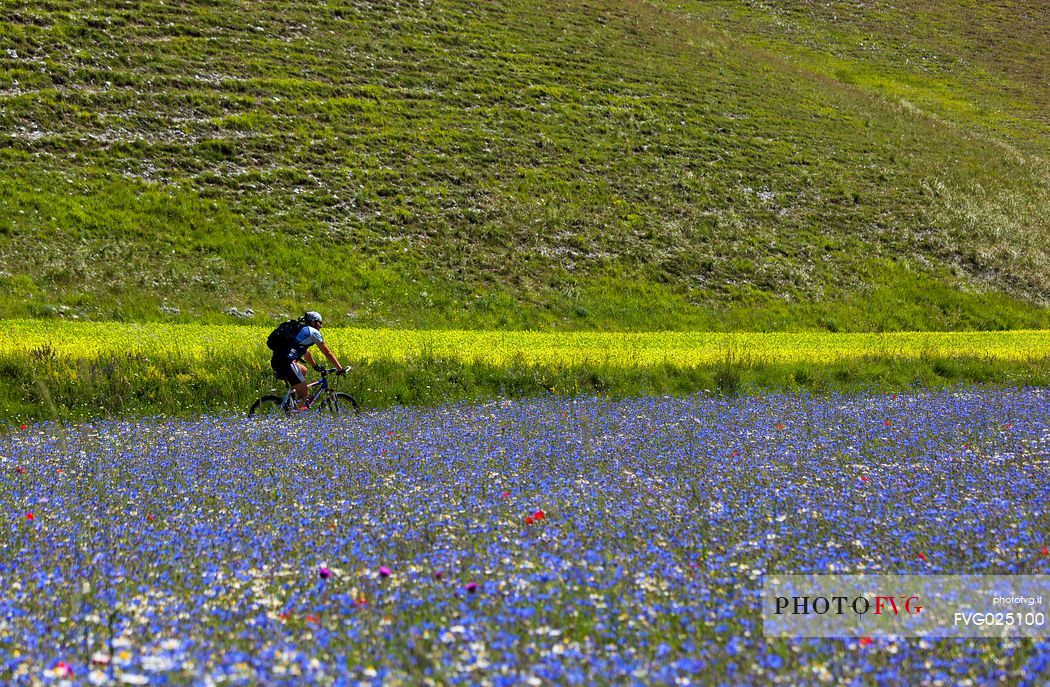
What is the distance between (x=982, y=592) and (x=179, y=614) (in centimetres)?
477

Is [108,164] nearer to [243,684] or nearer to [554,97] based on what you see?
[554,97]

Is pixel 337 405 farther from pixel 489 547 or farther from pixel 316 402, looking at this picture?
pixel 489 547

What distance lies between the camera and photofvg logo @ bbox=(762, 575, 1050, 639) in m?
4.70

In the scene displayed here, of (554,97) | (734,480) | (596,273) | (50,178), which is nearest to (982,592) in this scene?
(734,480)

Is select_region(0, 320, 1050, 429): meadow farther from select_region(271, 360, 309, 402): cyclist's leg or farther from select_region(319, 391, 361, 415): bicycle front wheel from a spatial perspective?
select_region(271, 360, 309, 402): cyclist's leg

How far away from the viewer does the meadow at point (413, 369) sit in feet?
47.2

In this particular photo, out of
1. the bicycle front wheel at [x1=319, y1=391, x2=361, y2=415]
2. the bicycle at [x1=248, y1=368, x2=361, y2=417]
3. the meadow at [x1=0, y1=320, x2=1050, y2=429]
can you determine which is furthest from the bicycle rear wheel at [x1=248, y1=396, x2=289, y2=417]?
the meadow at [x1=0, y1=320, x2=1050, y2=429]

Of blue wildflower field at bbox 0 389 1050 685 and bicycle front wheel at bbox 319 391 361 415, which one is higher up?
blue wildflower field at bbox 0 389 1050 685

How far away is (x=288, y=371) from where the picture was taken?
1373 cm

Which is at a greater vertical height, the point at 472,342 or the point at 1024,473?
the point at 1024,473

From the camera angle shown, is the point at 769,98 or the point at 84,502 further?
the point at 769,98

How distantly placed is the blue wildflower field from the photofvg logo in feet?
0.46

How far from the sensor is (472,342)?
77.4 feet

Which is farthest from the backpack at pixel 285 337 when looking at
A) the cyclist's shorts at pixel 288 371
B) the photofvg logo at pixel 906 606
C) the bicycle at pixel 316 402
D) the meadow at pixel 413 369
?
the photofvg logo at pixel 906 606
